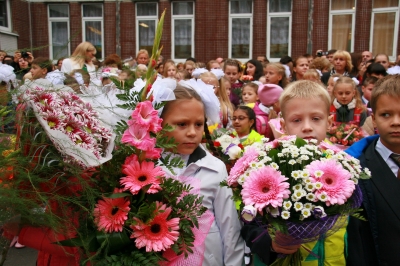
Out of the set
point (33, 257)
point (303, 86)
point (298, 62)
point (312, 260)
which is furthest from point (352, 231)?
point (298, 62)

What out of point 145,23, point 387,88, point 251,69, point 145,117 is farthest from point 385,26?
point 145,117

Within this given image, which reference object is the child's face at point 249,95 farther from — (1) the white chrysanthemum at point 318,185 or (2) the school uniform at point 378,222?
(1) the white chrysanthemum at point 318,185

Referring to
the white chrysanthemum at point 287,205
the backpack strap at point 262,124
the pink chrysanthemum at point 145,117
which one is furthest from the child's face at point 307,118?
the backpack strap at point 262,124

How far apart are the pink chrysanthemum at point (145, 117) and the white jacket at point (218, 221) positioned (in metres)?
0.73

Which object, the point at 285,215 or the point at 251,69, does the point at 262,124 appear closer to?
the point at 251,69

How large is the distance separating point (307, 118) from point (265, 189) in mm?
795

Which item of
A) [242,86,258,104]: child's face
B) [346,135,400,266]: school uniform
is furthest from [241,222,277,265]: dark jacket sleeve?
[242,86,258,104]: child's face

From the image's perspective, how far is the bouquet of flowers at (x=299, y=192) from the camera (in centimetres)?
165

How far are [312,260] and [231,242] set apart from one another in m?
0.43

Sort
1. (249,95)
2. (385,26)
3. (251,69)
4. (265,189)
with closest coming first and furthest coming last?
(265,189), (249,95), (251,69), (385,26)

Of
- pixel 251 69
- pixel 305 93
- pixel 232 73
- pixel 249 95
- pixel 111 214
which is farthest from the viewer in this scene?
pixel 251 69

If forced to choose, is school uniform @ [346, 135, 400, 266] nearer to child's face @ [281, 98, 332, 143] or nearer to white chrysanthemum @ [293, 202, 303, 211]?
child's face @ [281, 98, 332, 143]

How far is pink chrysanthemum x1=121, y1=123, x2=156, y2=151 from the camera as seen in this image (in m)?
1.59

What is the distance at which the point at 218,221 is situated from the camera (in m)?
2.31
